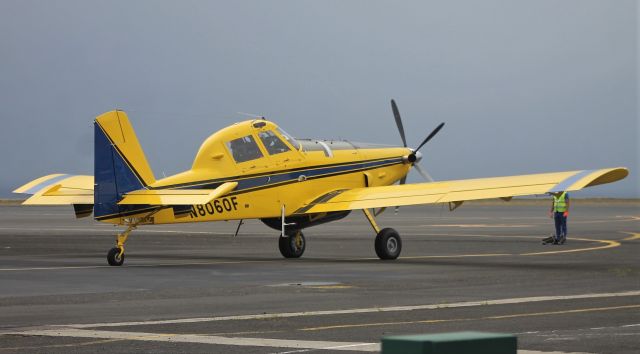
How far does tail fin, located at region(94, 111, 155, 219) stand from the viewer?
25.0m

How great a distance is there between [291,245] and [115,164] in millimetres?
5579

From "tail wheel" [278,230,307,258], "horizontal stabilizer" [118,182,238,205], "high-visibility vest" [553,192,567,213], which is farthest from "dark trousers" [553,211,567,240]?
"horizontal stabilizer" [118,182,238,205]

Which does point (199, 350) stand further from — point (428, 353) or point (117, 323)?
point (428, 353)

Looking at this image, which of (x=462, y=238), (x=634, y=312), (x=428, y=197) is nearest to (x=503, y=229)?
(x=462, y=238)

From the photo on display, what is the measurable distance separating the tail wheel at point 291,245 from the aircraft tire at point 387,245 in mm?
2342

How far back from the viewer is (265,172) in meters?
27.3

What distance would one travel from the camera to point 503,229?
46812 mm

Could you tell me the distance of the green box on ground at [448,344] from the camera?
5.43 m

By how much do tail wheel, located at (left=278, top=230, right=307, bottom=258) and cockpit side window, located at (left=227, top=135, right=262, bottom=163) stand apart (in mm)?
2685

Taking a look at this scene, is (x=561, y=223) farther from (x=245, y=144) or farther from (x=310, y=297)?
(x=310, y=297)

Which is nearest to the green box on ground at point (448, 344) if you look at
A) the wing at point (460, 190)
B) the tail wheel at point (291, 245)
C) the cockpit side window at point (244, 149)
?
the wing at point (460, 190)

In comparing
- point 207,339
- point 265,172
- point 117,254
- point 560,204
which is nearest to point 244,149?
point 265,172

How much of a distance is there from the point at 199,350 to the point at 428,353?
6699 mm

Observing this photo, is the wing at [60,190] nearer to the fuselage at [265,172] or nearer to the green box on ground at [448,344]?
the fuselage at [265,172]
